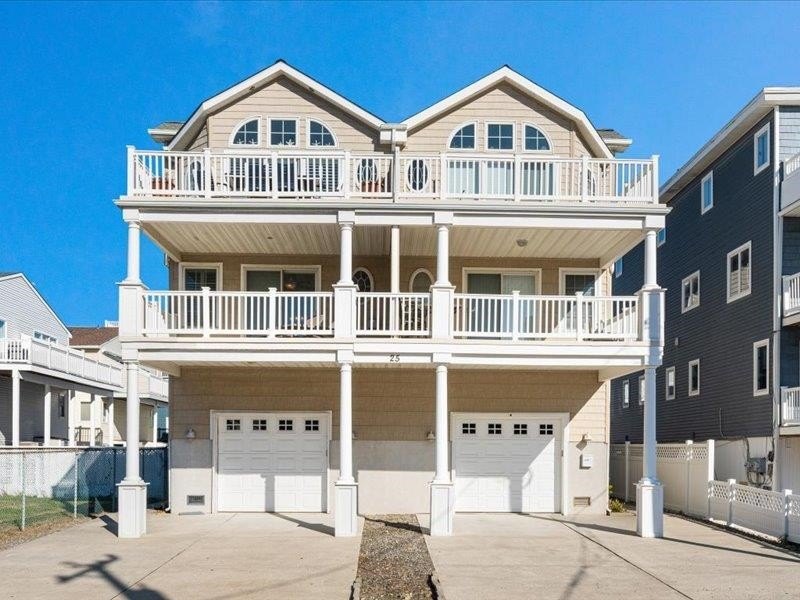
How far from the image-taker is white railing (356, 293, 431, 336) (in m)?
13.3

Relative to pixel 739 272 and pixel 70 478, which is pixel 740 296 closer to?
pixel 739 272

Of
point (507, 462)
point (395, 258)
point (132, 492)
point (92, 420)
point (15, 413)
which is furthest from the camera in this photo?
point (92, 420)

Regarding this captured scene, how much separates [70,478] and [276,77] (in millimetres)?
12180

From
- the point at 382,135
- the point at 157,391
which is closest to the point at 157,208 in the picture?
the point at 382,135

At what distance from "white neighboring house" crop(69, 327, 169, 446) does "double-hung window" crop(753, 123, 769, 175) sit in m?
25.6

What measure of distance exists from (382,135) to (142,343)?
674 cm

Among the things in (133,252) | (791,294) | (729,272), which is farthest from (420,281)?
(729,272)

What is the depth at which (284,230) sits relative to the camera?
14.1m

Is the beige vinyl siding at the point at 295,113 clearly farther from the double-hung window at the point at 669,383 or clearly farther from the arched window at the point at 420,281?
the double-hung window at the point at 669,383

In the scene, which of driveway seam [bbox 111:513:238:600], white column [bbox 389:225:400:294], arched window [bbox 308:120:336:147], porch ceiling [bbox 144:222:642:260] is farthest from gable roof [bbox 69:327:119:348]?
driveway seam [bbox 111:513:238:600]

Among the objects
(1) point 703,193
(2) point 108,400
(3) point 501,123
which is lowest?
(2) point 108,400

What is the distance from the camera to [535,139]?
16281 millimetres

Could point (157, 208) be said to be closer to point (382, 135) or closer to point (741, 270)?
point (382, 135)

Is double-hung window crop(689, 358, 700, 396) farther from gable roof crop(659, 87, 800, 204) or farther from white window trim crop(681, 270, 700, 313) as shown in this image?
gable roof crop(659, 87, 800, 204)
